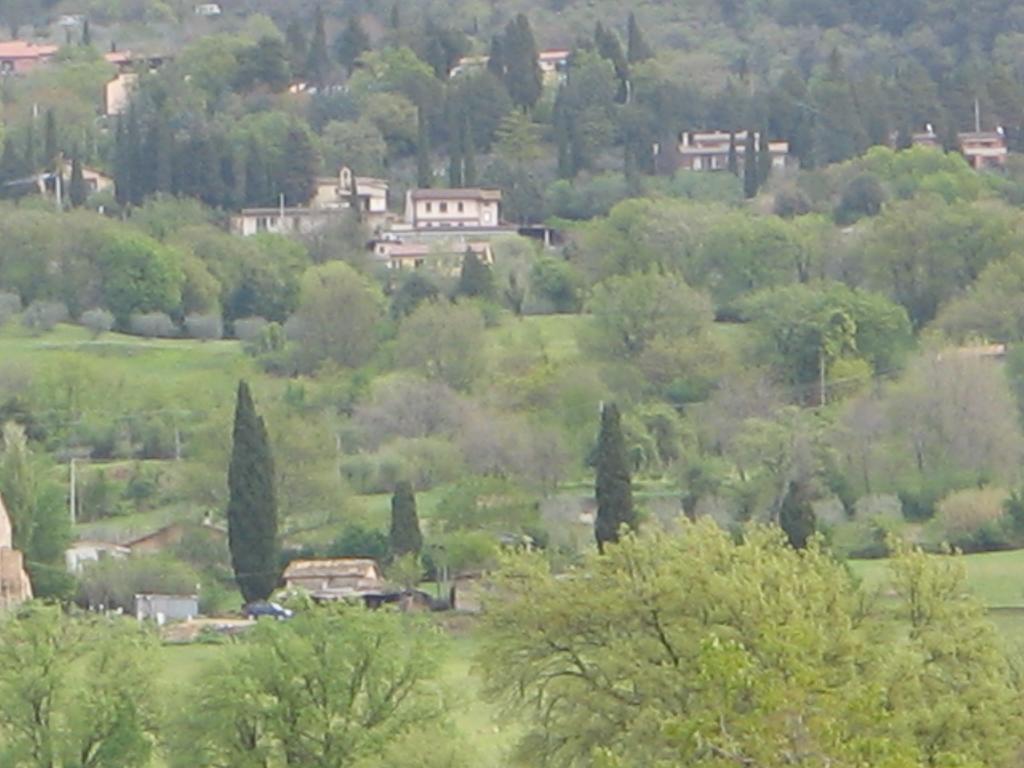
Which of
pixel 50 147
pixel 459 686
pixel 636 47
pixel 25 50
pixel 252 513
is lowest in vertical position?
pixel 252 513

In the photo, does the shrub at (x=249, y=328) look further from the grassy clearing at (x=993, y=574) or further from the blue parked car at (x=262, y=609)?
the grassy clearing at (x=993, y=574)

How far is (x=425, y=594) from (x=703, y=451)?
10101 mm

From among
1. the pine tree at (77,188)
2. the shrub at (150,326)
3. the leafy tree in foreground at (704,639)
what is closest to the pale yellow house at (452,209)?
the pine tree at (77,188)

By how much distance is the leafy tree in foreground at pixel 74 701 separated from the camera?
34.6 m

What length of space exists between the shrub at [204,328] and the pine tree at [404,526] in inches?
755

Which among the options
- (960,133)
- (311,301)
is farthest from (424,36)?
(311,301)

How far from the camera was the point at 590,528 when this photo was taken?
54.8m

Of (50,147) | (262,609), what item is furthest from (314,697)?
(50,147)

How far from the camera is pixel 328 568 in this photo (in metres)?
53.2

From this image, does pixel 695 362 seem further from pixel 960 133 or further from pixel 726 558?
pixel 726 558

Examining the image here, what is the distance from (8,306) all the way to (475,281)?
28.6 ft

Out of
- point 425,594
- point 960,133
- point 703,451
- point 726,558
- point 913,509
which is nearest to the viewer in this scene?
point 726,558

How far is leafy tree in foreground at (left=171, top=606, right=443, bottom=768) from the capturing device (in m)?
33.8

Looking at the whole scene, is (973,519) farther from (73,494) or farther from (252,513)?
(73,494)
